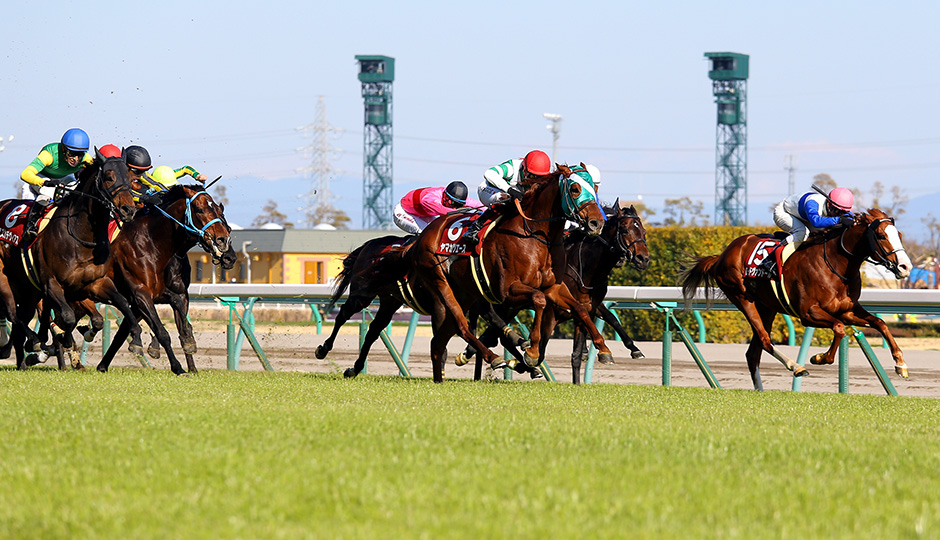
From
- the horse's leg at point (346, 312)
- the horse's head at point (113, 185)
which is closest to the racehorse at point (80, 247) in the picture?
the horse's head at point (113, 185)

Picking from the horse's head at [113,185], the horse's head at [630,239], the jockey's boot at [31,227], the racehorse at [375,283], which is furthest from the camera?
the racehorse at [375,283]

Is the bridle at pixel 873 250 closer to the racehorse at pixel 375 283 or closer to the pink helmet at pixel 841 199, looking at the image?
the pink helmet at pixel 841 199

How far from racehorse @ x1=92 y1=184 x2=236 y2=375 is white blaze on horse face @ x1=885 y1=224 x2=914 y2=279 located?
5.41 metres

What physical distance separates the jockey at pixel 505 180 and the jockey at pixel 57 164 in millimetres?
3405

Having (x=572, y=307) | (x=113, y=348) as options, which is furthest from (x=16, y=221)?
(x=572, y=307)

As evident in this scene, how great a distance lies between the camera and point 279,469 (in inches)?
175

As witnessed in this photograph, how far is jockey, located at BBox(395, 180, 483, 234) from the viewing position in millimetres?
10969

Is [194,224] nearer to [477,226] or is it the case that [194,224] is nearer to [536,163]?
[477,226]

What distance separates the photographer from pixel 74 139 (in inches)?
409

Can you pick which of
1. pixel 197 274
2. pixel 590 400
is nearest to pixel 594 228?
pixel 590 400

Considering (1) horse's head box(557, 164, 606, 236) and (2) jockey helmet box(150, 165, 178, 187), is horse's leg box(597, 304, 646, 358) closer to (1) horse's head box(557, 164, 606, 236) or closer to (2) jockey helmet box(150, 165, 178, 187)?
(1) horse's head box(557, 164, 606, 236)

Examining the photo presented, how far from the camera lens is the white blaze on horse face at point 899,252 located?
957 cm

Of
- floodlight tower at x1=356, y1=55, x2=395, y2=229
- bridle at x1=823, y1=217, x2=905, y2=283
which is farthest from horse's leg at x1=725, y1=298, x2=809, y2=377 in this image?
floodlight tower at x1=356, y1=55, x2=395, y2=229

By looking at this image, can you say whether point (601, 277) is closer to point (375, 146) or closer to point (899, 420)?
point (899, 420)
